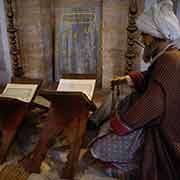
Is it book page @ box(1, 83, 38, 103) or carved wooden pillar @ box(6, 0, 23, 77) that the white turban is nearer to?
book page @ box(1, 83, 38, 103)

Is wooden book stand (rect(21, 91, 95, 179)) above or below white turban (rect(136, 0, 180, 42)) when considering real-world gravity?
below

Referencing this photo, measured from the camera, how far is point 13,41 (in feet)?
8.55

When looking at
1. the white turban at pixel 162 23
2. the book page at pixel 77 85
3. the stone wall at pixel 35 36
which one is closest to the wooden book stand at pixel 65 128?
the book page at pixel 77 85

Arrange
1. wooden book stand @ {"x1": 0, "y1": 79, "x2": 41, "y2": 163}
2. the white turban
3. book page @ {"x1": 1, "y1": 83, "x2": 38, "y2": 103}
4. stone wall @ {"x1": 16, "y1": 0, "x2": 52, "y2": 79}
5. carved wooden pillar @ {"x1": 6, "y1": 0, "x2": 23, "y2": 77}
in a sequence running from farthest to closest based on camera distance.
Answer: stone wall @ {"x1": 16, "y1": 0, "x2": 52, "y2": 79}, carved wooden pillar @ {"x1": 6, "y1": 0, "x2": 23, "y2": 77}, book page @ {"x1": 1, "y1": 83, "x2": 38, "y2": 103}, wooden book stand @ {"x1": 0, "y1": 79, "x2": 41, "y2": 163}, the white turban

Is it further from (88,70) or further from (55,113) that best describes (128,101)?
(88,70)

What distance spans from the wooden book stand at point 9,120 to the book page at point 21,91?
162mm

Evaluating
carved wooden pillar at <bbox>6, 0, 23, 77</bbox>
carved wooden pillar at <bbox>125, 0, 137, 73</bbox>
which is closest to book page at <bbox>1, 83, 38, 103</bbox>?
carved wooden pillar at <bbox>6, 0, 23, 77</bbox>

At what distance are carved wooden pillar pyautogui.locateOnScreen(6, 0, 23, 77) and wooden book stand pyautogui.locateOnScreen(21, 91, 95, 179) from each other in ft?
3.89

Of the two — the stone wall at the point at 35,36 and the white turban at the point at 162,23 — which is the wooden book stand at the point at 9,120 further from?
the stone wall at the point at 35,36

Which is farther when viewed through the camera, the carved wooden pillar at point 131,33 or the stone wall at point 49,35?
the stone wall at point 49,35

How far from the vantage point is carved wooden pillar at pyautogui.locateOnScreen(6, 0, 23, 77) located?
2502 millimetres

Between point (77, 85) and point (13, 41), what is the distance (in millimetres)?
1030

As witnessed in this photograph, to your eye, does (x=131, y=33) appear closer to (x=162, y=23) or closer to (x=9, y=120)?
(x=162, y=23)

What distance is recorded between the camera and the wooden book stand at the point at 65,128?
1.57 meters
